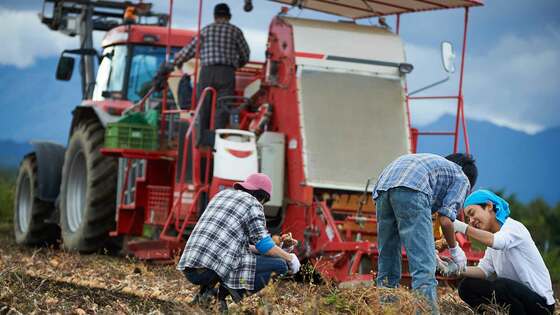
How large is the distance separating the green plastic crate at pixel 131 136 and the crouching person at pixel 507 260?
5.58 metres

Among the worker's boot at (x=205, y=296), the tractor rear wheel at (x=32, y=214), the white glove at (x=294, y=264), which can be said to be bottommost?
the tractor rear wheel at (x=32, y=214)

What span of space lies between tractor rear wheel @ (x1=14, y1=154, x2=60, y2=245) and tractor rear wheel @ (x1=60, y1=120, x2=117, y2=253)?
0.80 metres

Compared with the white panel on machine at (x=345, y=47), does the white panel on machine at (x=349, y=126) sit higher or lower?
lower

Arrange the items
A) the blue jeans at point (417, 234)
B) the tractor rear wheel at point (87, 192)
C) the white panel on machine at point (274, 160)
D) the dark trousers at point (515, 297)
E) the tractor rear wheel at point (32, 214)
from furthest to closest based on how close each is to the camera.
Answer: the tractor rear wheel at point (32, 214), the tractor rear wheel at point (87, 192), the white panel on machine at point (274, 160), the dark trousers at point (515, 297), the blue jeans at point (417, 234)

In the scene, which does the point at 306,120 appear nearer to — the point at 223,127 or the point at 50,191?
the point at 223,127

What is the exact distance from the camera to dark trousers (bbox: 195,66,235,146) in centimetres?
1141

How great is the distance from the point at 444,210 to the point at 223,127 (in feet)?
15.6

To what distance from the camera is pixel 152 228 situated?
13078 mm

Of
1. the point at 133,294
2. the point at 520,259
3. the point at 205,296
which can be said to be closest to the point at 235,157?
the point at 133,294

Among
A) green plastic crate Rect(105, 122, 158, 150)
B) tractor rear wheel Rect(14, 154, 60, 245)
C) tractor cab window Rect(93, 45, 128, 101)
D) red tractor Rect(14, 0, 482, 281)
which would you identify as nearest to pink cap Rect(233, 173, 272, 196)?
red tractor Rect(14, 0, 482, 281)

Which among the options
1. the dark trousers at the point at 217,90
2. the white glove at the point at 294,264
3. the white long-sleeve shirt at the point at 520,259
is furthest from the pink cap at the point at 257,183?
the dark trousers at the point at 217,90

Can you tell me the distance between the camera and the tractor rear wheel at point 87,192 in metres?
13.1

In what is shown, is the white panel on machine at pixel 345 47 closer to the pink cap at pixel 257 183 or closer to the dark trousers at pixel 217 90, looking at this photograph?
the dark trousers at pixel 217 90

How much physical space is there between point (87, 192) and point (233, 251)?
6148 millimetres
